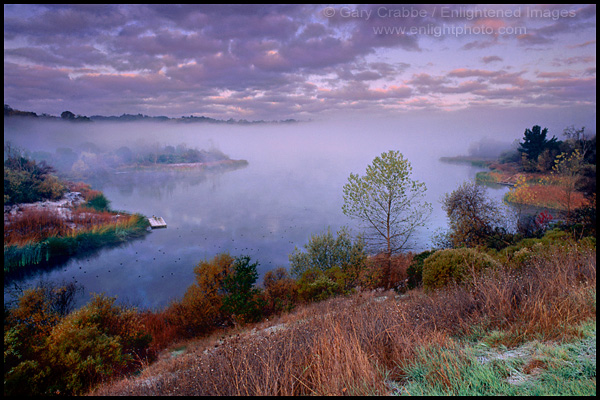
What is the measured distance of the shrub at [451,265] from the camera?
6.99 meters

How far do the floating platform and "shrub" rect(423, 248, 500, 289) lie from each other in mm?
30675

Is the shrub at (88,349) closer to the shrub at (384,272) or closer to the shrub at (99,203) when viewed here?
the shrub at (384,272)

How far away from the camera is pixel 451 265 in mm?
7359

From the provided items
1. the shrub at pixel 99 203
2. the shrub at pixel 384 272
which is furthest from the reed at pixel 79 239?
the shrub at pixel 384 272

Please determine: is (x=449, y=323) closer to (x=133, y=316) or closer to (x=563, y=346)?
(x=563, y=346)

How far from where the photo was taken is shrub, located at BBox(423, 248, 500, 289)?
6.99m

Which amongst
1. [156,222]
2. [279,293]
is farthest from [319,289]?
[156,222]

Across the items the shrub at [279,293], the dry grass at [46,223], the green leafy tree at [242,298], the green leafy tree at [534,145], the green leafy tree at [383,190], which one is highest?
the green leafy tree at [534,145]

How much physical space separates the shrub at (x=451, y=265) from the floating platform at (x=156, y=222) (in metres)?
30.7

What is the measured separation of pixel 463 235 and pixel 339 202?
21.6m

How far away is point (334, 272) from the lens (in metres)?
15.3

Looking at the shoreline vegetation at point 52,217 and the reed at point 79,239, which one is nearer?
the reed at point 79,239

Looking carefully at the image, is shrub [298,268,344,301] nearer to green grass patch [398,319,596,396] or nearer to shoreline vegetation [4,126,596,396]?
shoreline vegetation [4,126,596,396]

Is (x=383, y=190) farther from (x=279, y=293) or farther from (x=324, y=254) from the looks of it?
(x=279, y=293)
